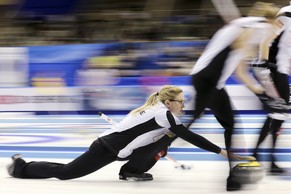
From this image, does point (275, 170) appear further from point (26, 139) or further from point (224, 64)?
point (26, 139)

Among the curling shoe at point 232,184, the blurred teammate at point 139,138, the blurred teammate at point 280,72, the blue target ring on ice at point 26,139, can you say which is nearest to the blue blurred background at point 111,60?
the blue target ring on ice at point 26,139

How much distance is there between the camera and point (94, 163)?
4055mm

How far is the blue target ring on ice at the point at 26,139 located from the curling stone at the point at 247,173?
11.4 ft

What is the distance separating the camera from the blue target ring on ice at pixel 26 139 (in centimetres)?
679

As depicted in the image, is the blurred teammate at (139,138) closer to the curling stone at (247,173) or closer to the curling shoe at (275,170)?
the curling stone at (247,173)

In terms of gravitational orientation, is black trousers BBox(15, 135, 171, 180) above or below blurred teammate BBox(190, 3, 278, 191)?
below

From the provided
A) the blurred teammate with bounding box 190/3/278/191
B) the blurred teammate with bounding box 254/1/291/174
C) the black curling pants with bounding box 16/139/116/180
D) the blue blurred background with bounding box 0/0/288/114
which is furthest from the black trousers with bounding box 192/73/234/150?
the blue blurred background with bounding box 0/0/288/114

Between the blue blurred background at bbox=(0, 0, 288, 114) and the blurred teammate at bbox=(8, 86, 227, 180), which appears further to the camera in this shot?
the blue blurred background at bbox=(0, 0, 288, 114)

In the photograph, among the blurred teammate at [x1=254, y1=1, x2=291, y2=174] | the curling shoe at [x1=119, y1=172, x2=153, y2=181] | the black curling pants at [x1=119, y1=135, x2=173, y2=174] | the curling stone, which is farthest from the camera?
the blurred teammate at [x1=254, y1=1, x2=291, y2=174]

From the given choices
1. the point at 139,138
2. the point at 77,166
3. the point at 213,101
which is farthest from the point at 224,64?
the point at 77,166

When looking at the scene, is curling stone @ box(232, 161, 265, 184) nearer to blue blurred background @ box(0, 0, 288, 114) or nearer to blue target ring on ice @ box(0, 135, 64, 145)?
blue target ring on ice @ box(0, 135, 64, 145)

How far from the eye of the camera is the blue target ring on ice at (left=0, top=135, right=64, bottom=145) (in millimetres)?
6789

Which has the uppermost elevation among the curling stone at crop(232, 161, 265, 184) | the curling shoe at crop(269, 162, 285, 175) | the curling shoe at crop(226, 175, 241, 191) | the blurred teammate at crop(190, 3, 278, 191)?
the blurred teammate at crop(190, 3, 278, 191)

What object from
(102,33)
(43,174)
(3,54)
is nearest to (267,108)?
(43,174)
